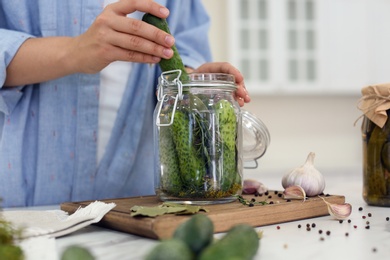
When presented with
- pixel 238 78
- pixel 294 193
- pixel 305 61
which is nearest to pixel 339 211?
pixel 294 193

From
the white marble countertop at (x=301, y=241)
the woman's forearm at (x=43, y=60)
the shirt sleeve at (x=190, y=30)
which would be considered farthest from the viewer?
the shirt sleeve at (x=190, y=30)

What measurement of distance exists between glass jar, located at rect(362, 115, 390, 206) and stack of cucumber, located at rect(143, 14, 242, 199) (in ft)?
1.02

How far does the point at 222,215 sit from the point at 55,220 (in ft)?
0.95

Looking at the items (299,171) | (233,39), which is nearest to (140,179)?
(299,171)

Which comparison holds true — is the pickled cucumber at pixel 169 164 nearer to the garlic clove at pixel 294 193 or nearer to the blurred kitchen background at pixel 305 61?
the garlic clove at pixel 294 193

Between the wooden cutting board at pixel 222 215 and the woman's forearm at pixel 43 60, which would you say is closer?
the wooden cutting board at pixel 222 215

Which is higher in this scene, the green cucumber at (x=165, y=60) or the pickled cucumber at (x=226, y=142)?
the green cucumber at (x=165, y=60)

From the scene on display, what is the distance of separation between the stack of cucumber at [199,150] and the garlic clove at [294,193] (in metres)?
0.13

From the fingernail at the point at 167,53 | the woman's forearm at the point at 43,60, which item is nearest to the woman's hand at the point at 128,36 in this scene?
the fingernail at the point at 167,53

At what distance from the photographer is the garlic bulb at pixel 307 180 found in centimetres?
107

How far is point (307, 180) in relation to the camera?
1075mm

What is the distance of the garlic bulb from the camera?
3.50ft

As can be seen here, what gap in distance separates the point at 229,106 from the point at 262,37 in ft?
8.86

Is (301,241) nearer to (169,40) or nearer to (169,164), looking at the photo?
(169,164)
